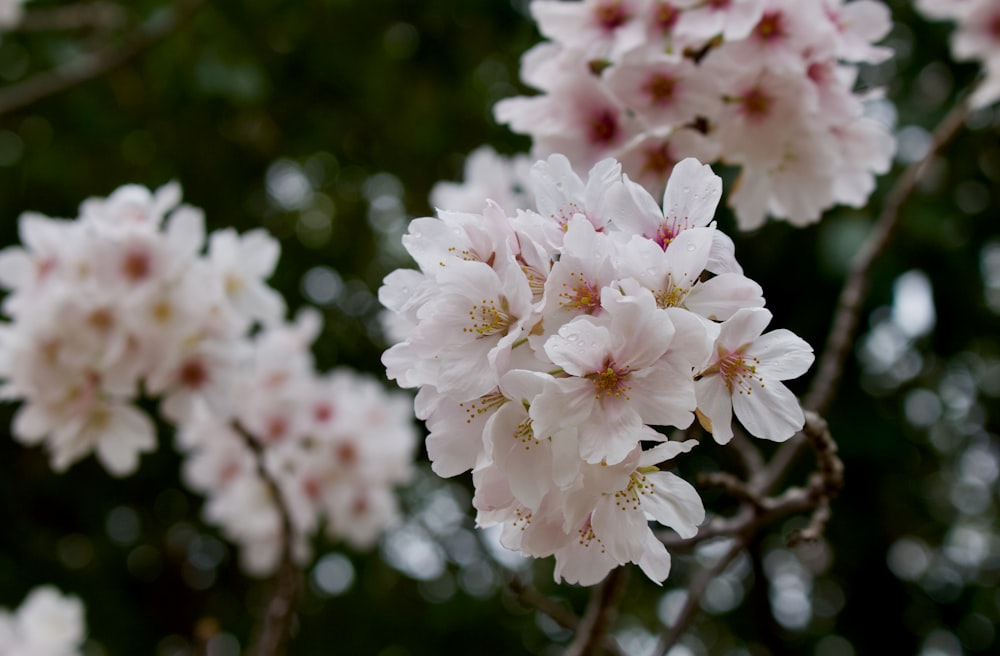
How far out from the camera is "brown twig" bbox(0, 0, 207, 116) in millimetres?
2473

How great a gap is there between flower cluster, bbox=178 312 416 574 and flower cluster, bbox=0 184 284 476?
0.26m

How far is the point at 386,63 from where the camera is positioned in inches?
113

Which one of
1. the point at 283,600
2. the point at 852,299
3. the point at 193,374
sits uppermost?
the point at 852,299

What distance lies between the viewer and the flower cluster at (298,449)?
2.12 metres

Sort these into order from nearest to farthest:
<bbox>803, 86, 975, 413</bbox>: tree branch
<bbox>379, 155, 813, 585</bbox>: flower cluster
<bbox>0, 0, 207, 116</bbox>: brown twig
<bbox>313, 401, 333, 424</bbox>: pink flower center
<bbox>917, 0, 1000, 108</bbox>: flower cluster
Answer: <bbox>379, 155, 813, 585</bbox>: flower cluster, <bbox>803, 86, 975, 413</bbox>: tree branch, <bbox>917, 0, 1000, 108</bbox>: flower cluster, <bbox>313, 401, 333, 424</bbox>: pink flower center, <bbox>0, 0, 207, 116</bbox>: brown twig

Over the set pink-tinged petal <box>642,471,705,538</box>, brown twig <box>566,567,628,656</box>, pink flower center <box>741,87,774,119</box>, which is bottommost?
brown twig <box>566,567,628,656</box>

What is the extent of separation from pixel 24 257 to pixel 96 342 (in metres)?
0.22

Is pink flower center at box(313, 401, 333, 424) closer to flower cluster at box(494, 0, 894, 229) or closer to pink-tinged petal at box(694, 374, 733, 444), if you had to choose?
flower cluster at box(494, 0, 894, 229)

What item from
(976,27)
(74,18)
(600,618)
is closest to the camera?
(600,618)

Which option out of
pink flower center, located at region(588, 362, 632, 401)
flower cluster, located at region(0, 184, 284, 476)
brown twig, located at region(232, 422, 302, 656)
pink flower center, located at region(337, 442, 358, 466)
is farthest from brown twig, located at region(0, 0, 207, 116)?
pink flower center, located at region(588, 362, 632, 401)

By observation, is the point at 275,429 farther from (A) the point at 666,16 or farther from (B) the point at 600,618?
(A) the point at 666,16

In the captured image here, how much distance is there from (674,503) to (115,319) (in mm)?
1125

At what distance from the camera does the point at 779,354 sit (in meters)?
0.81

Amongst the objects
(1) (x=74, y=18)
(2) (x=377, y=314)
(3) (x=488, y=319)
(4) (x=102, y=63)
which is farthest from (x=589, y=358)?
(2) (x=377, y=314)
